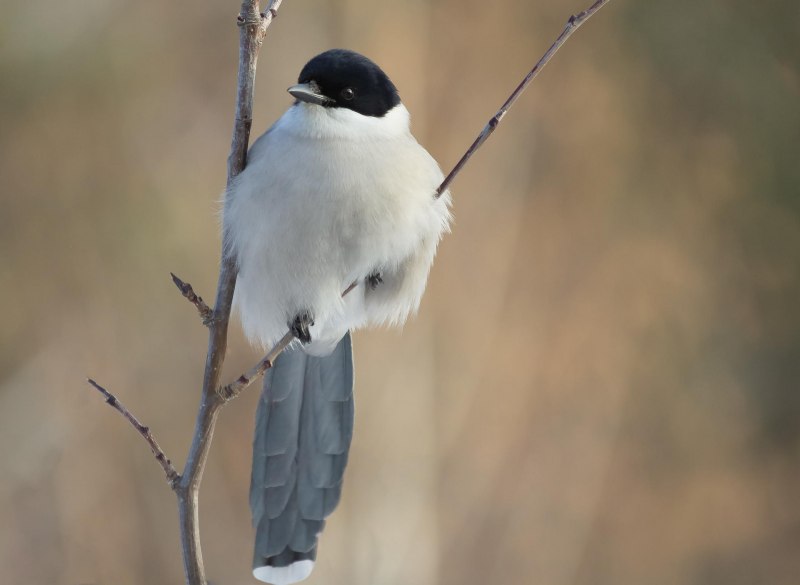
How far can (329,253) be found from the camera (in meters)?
1.78

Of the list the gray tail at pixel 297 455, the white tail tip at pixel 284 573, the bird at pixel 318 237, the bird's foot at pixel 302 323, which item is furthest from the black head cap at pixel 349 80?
the white tail tip at pixel 284 573

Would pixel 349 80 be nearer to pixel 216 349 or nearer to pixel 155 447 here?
pixel 216 349

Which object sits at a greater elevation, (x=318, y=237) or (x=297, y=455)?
(x=318, y=237)

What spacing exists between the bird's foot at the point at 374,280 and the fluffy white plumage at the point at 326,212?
1cm

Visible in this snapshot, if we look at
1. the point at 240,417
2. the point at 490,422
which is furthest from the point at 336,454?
the point at 490,422

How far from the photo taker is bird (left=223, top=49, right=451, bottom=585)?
1.75 metres

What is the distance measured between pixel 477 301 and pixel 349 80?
7.11 feet

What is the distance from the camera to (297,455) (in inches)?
80.7

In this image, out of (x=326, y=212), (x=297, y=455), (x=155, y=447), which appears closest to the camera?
(x=155, y=447)

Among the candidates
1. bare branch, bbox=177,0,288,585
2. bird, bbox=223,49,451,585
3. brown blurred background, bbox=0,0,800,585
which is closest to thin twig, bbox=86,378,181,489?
→ bare branch, bbox=177,0,288,585

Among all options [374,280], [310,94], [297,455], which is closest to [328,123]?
[310,94]

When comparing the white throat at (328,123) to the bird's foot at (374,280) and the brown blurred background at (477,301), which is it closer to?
the bird's foot at (374,280)

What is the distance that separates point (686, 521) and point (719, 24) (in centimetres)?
222

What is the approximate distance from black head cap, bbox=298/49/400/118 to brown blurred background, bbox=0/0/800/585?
1590mm
